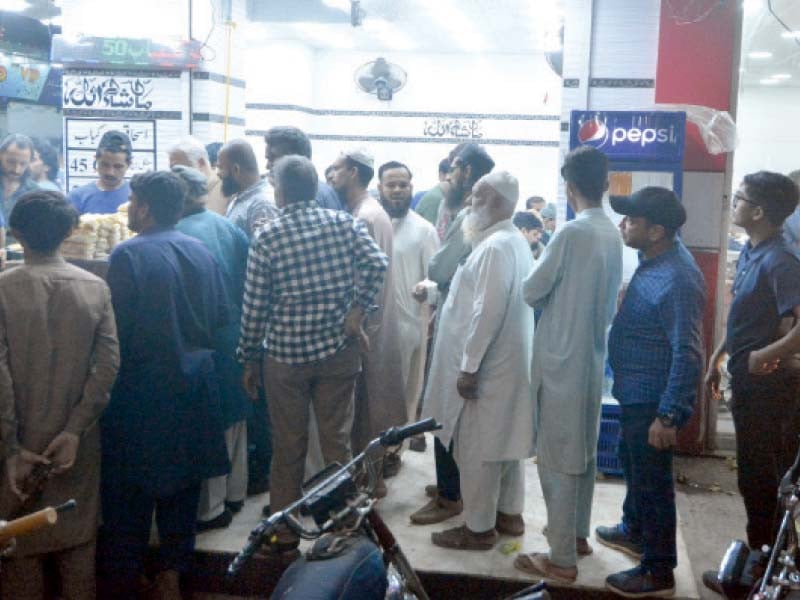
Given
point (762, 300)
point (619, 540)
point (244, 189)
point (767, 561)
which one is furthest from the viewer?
point (244, 189)

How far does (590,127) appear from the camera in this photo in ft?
18.1

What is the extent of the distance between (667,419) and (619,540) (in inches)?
43.0

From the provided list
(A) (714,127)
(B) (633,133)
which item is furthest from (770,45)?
(B) (633,133)

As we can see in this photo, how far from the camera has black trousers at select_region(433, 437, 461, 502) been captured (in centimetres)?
462

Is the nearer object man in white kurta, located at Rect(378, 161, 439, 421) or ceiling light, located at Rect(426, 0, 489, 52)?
man in white kurta, located at Rect(378, 161, 439, 421)

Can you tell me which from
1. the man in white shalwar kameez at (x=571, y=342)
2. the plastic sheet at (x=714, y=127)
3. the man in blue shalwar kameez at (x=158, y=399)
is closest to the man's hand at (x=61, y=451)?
the man in blue shalwar kameez at (x=158, y=399)

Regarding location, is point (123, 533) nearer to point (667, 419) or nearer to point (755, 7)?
point (667, 419)

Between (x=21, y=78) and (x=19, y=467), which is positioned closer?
(x=19, y=467)

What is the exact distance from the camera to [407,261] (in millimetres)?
5191

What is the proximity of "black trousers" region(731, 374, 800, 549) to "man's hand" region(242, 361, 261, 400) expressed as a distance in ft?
7.19

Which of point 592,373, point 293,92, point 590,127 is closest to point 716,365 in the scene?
point 592,373

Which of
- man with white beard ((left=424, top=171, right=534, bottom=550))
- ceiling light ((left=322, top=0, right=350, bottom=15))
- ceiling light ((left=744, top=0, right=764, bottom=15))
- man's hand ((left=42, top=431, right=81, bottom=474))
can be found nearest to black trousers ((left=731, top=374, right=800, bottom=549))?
man with white beard ((left=424, top=171, right=534, bottom=550))

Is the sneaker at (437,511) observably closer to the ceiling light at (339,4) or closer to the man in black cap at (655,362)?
the man in black cap at (655,362)

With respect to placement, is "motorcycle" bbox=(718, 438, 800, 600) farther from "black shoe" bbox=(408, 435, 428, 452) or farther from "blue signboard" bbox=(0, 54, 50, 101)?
"blue signboard" bbox=(0, 54, 50, 101)
